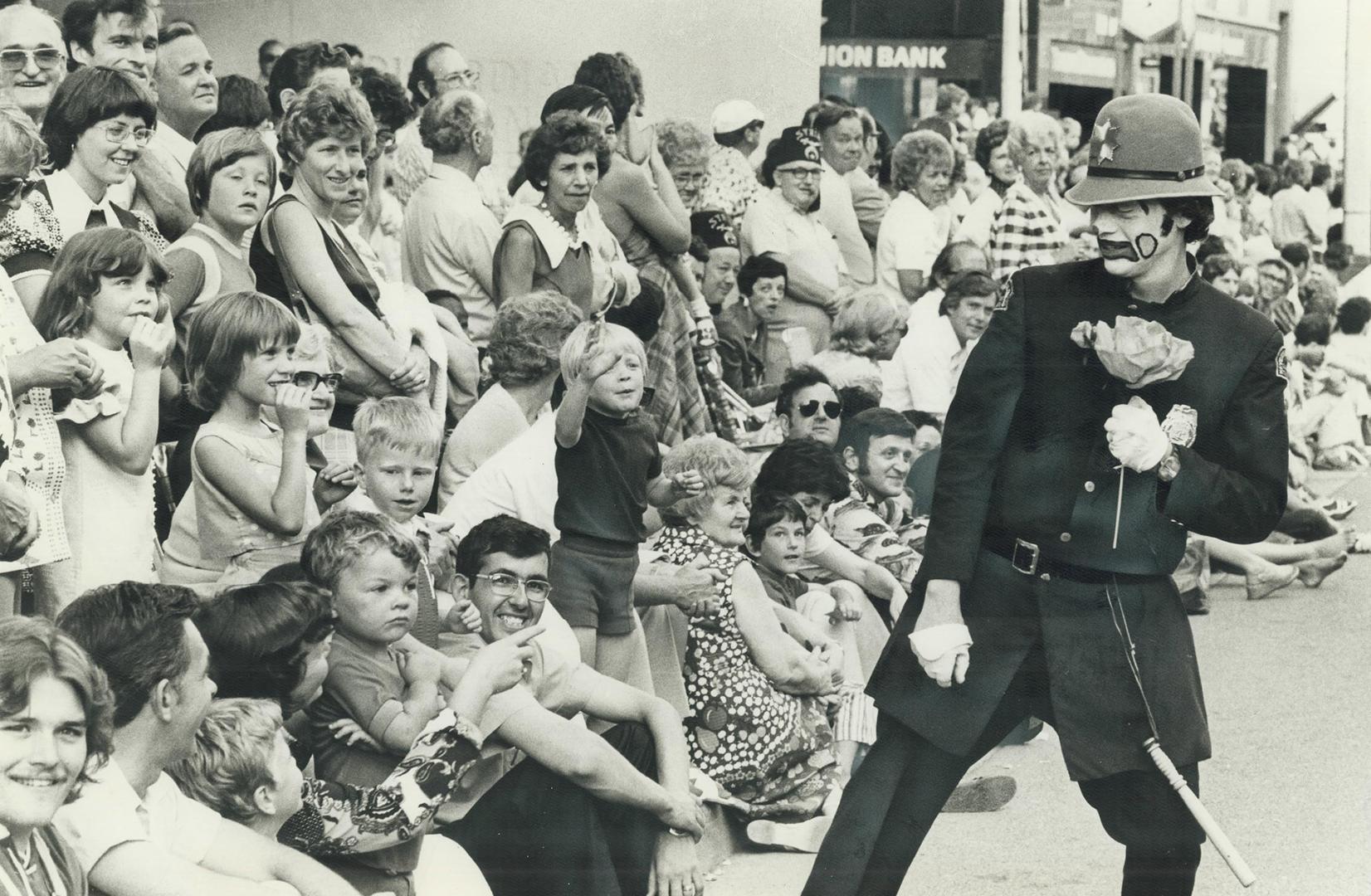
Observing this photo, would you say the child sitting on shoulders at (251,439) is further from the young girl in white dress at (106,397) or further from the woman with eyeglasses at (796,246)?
the woman with eyeglasses at (796,246)

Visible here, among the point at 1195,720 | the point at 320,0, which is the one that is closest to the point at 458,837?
the point at 1195,720

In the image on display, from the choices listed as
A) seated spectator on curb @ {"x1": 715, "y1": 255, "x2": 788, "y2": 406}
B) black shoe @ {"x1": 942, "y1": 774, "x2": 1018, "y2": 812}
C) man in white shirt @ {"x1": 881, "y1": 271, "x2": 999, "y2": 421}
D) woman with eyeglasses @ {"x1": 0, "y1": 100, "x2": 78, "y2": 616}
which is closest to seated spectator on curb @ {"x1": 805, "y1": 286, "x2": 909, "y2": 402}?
man in white shirt @ {"x1": 881, "y1": 271, "x2": 999, "y2": 421}

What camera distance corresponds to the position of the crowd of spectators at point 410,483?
3195 millimetres

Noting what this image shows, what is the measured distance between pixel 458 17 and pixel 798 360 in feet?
6.78

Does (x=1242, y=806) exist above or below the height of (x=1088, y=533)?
below

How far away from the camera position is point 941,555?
3.64 meters

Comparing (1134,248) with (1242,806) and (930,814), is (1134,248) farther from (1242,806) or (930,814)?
(1242,806)

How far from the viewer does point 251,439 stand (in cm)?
381

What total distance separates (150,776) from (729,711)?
2.01 metres

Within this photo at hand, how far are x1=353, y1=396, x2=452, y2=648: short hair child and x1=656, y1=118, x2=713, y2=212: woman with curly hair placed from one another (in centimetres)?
265

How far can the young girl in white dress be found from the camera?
3.54 meters

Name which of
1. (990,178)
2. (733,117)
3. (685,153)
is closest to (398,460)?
(685,153)

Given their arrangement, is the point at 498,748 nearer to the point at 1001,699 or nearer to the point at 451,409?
the point at 1001,699

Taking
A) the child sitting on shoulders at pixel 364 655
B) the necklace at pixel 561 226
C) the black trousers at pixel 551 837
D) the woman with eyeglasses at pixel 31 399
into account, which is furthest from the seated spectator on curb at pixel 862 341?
the woman with eyeglasses at pixel 31 399
